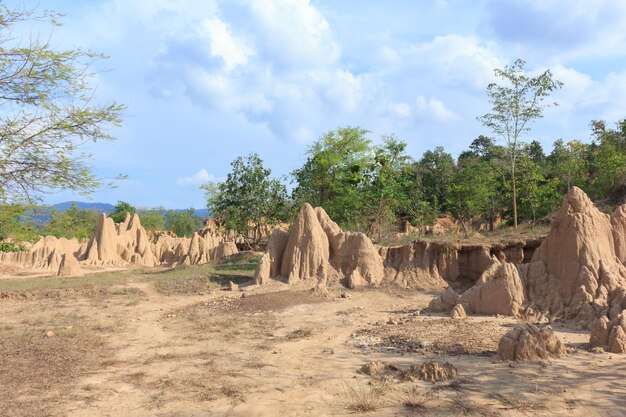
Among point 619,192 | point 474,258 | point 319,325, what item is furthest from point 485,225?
point 319,325

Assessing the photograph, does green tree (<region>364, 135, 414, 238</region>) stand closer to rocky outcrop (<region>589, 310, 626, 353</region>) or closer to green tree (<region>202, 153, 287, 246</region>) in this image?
green tree (<region>202, 153, 287, 246</region>)

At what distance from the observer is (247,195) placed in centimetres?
2894

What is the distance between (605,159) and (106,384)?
29.1 meters

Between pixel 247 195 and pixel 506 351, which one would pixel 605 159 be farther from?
pixel 506 351

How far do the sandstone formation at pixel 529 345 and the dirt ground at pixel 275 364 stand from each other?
0.21m

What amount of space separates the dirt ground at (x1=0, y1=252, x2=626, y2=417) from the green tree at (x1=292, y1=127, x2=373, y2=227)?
11879mm

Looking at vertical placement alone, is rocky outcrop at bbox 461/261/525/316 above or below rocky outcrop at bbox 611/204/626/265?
below

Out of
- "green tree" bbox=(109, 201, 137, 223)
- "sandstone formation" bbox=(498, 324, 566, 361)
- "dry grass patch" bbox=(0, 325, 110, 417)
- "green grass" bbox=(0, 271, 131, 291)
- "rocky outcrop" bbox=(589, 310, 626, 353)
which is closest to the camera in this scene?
"dry grass patch" bbox=(0, 325, 110, 417)

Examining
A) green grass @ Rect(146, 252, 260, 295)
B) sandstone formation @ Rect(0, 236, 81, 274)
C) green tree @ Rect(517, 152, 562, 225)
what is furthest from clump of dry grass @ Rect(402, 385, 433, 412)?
sandstone formation @ Rect(0, 236, 81, 274)

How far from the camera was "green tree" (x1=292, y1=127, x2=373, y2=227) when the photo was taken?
85.5 ft

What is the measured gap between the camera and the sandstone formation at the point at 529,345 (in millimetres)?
7703

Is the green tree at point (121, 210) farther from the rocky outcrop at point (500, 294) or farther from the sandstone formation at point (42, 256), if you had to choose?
the rocky outcrop at point (500, 294)

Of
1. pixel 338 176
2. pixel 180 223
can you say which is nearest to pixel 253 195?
pixel 338 176

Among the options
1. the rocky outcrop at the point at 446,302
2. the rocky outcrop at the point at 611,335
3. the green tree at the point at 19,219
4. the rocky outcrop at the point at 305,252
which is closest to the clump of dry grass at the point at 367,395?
the rocky outcrop at the point at 611,335
